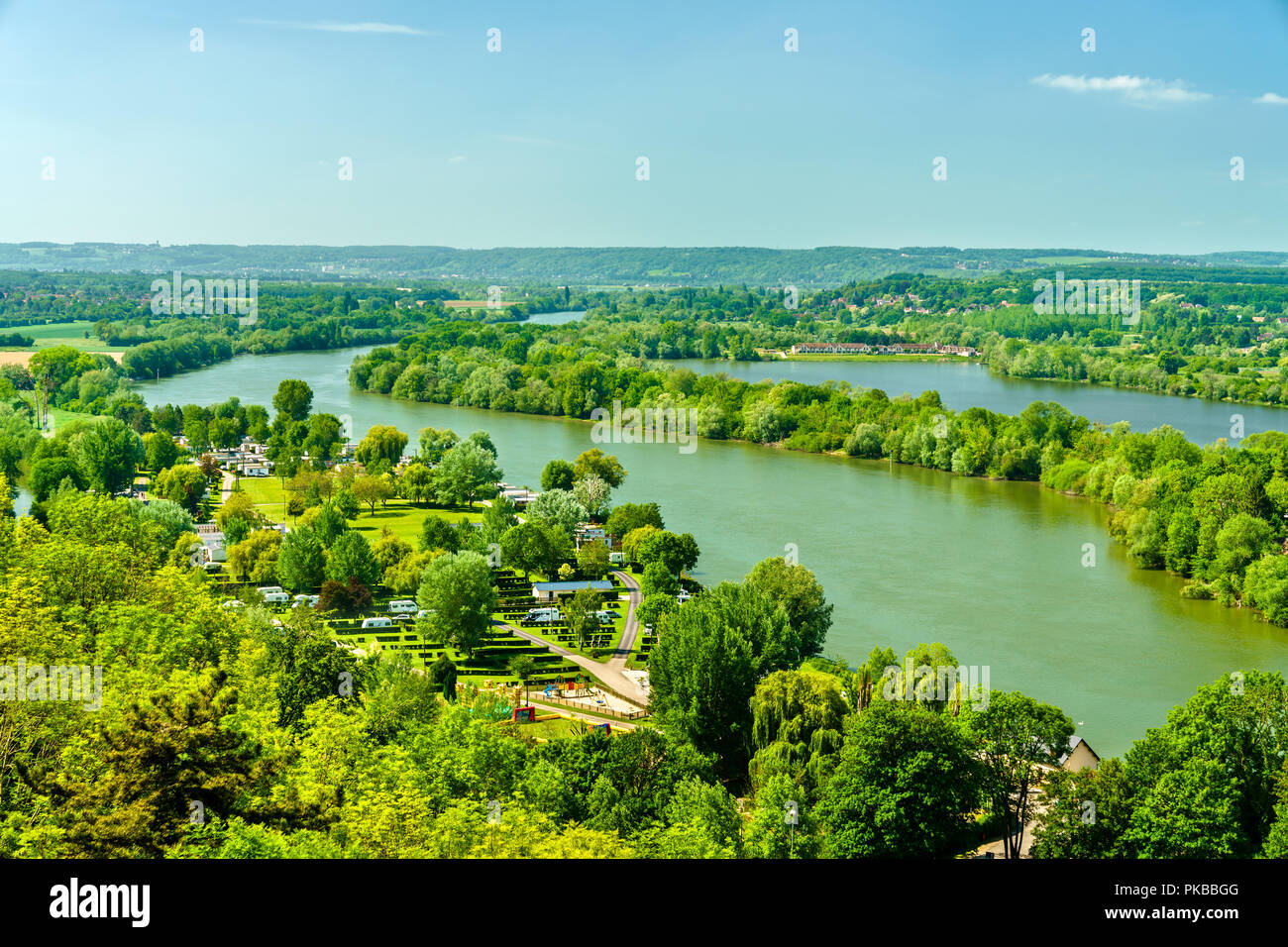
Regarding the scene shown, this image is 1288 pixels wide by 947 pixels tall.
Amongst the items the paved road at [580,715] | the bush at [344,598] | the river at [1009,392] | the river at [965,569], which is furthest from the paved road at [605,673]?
the river at [1009,392]

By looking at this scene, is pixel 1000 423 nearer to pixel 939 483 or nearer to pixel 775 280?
pixel 939 483

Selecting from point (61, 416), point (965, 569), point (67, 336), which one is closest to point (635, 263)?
point (67, 336)

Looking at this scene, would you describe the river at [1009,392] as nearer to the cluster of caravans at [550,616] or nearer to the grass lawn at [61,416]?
the cluster of caravans at [550,616]

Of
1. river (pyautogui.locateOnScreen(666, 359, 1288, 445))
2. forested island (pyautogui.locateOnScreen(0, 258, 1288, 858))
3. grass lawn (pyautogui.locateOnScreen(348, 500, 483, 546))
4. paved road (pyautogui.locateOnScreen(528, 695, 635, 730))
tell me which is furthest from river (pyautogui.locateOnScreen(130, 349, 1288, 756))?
paved road (pyautogui.locateOnScreen(528, 695, 635, 730))

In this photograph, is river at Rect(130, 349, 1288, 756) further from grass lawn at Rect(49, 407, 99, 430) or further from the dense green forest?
grass lawn at Rect(49, 407, 99, 430)

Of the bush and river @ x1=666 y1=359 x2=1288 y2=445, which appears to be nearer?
the bush

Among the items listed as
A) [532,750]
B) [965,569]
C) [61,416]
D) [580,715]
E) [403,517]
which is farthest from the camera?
[61,416]

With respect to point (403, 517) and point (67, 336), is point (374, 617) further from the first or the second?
point (67, 336)

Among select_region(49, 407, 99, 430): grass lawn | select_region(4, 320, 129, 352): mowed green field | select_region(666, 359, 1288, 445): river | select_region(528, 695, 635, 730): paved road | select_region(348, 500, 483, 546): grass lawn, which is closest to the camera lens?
select_region(528, 695, 635, 730): paved road
